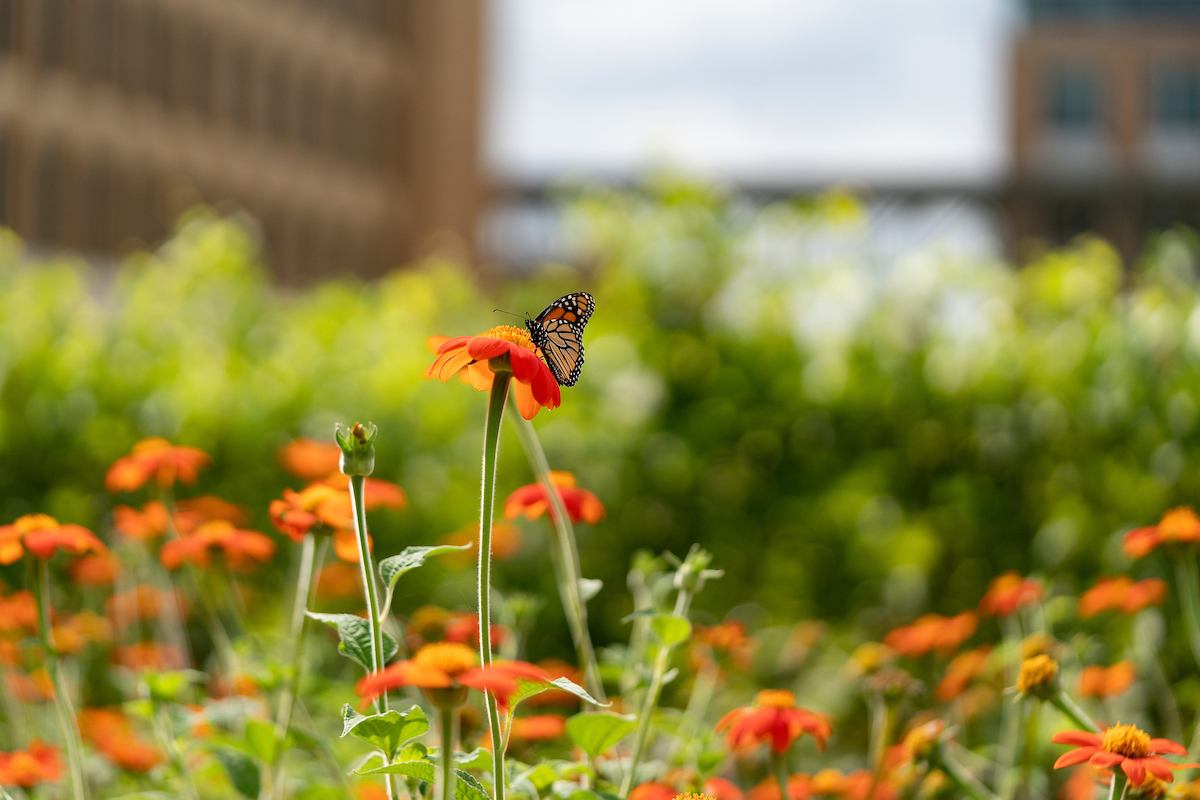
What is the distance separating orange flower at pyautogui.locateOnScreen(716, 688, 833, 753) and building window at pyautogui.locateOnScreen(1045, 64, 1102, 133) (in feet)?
153

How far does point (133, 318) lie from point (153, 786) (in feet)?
10.6

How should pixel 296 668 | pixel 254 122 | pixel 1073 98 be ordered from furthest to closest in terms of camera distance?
1. pixel 1073 98
2. pixel 254 122
3. pixel 296 668

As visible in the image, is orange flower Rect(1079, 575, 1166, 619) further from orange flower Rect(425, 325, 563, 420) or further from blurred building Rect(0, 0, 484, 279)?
blurred building Rect(0, 0, 484, 279)

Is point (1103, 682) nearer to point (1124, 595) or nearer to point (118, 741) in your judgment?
point (1124, 595)

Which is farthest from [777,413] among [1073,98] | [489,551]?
[1073,98]

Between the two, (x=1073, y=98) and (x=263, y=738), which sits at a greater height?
(x=1073, y=98)

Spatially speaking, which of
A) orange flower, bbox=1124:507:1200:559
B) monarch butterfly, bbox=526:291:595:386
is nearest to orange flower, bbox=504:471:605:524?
monarch butterfly, bbox=526:291:595:386

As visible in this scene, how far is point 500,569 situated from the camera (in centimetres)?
353

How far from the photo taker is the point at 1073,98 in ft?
147

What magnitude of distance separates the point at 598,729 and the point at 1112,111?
159 ft

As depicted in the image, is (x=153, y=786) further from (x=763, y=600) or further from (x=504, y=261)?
(x=504, y=261)

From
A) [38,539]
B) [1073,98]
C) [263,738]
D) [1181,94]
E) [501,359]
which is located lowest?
[263,738]

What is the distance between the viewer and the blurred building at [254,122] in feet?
83.5

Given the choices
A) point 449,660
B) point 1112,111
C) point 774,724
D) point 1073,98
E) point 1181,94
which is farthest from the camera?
point 1181,94
